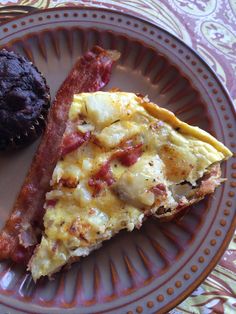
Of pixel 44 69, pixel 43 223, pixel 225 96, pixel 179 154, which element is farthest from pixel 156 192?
pixel 44 69

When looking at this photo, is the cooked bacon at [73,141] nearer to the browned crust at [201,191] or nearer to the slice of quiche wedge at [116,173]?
the slice of quiche wedge at [116,173]

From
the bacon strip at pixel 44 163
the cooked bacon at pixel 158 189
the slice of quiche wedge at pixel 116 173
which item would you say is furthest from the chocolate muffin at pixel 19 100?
the cooked bacon at pixel 158 189

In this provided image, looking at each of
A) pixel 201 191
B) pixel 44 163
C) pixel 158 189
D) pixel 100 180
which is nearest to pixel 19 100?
pixel 44 163

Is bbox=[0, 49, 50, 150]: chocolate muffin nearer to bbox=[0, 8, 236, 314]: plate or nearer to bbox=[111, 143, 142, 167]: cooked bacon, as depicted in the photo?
bbox=[0, 8, 236, 314]: plate

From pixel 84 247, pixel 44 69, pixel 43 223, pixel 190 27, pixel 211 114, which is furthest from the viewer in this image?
pixel 190 27

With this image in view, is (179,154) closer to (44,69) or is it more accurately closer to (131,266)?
(131,266)

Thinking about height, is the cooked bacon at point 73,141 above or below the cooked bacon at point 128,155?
below
